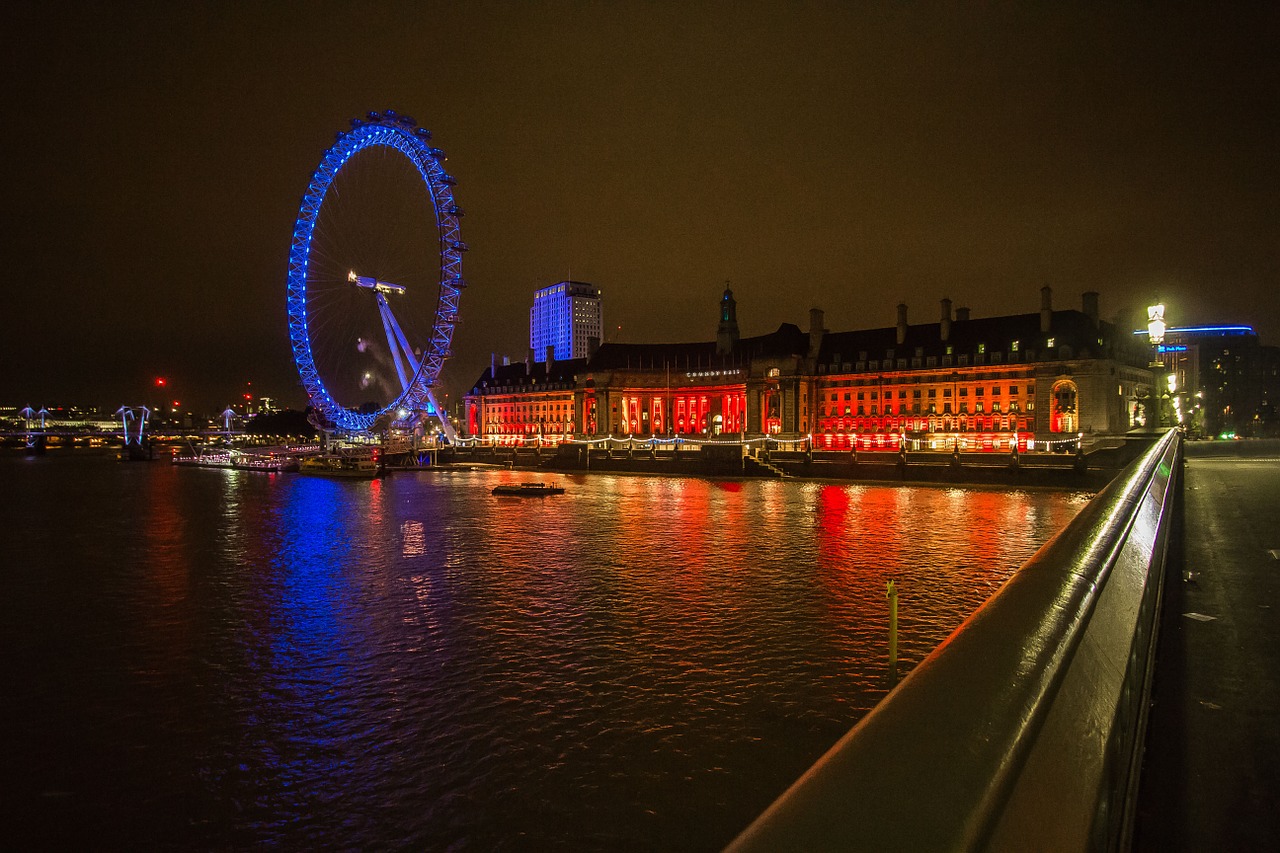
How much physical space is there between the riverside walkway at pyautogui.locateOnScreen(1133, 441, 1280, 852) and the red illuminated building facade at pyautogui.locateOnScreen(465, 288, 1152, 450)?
69528mm

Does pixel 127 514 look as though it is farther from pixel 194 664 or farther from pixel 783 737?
pixel 783 737

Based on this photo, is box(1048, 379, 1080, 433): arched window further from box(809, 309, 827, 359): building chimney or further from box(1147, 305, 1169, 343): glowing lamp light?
box(1147, 305, 1169, 343): glowing lamp light

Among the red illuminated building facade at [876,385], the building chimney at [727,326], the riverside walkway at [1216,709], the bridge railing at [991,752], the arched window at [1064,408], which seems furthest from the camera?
the building chimney at [727,326]

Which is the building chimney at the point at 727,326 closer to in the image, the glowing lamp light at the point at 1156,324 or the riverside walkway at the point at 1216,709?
the glowing lamp light at the point at 1156,324

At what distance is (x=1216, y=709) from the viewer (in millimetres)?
7062

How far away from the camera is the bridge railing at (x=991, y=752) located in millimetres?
1409

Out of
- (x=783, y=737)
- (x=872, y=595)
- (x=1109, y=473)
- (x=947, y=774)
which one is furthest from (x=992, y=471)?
(x=947, y=774)

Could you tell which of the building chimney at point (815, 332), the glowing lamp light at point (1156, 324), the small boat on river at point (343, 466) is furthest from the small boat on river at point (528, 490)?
the building chimney at point (815, 332)

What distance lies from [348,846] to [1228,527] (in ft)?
64.5

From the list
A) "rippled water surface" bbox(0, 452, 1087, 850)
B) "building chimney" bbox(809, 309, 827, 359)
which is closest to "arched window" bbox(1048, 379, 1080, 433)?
"building chimney" bbox(809, 309, 827, 359)

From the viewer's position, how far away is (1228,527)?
1764 centimetres

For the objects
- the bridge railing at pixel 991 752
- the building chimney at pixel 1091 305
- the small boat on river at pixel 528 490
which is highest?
the building chimney at pixel 1091 305

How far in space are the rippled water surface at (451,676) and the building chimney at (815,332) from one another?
84.4m

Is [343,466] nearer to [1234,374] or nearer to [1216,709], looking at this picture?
[1216,709]
